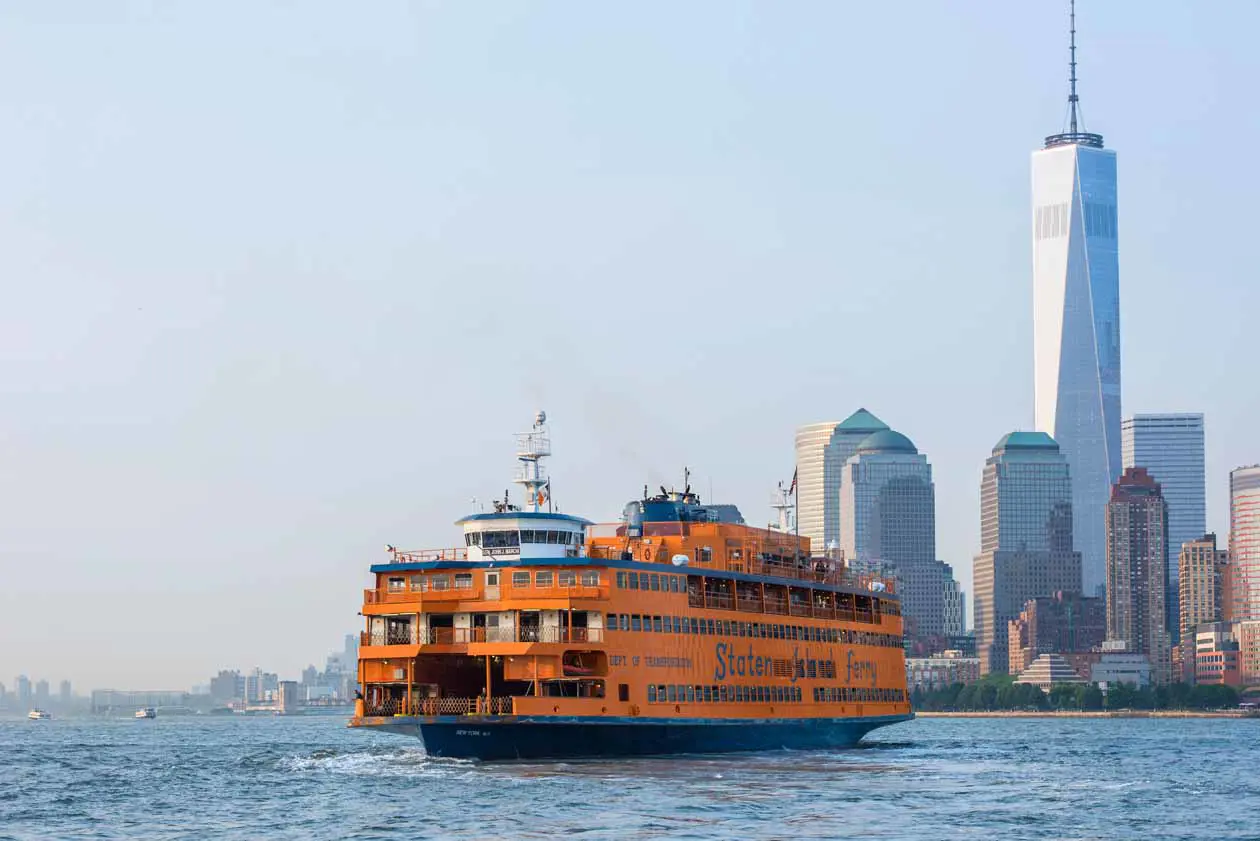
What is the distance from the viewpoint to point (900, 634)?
107000 millimetres

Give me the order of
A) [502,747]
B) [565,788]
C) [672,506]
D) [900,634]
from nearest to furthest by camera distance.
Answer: [565,788]
[502,747]
[672,506]
[900,634]

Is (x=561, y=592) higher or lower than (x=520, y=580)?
lower

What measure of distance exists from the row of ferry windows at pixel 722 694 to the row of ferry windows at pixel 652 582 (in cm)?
396

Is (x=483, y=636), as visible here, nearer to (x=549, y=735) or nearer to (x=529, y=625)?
(x=529, y=625)

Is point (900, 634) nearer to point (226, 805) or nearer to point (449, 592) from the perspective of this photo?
point (449, 592)

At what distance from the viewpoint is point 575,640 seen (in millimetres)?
75625

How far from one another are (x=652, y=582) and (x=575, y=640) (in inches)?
210

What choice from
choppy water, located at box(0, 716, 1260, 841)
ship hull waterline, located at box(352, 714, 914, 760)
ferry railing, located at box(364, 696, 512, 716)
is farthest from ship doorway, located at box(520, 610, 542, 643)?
choppy water, located at box(0, 716, 1260, 841)

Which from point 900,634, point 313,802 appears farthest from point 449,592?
point 900,634

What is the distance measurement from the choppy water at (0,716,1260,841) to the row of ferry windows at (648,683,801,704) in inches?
106

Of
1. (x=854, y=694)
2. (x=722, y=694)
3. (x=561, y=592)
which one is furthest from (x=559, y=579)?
(x=854, y=694)

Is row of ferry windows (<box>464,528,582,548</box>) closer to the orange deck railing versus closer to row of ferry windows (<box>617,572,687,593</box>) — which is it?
row of ferry windows (<box>617,572,687,593</box>)

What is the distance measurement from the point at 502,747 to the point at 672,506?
60.5 feet

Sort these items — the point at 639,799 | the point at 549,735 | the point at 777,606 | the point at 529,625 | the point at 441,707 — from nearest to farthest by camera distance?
the point at 639,799, the point at 549,735, the point at 529,625, the point at 441,707, the point at 777,606
